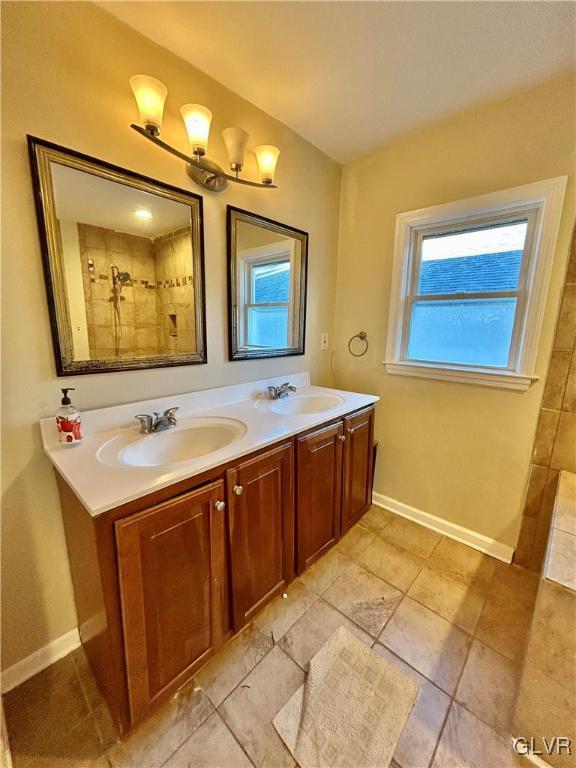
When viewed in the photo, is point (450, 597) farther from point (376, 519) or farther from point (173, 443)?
point (173, 443)

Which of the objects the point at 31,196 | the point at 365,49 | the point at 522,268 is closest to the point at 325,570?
the point at 522,268

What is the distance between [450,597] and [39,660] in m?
1.86

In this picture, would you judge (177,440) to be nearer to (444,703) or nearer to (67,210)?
(67,210)

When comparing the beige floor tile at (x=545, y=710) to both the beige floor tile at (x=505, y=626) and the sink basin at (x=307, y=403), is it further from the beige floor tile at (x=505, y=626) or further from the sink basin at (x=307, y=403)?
the sink basin at (x=307, y=403)

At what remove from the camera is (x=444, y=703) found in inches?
42.9

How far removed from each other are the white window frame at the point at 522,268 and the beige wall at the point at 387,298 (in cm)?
5

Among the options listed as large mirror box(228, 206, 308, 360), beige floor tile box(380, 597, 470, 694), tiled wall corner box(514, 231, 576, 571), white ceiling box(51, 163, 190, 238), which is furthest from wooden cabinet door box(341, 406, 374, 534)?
white ceiling box(51, 163, 190, 238)

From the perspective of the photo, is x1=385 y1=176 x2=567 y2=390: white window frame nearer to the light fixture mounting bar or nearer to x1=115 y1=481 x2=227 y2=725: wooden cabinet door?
the light fixture mounting bar

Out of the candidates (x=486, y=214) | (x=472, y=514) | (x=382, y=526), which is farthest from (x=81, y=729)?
(x=486, y=214)

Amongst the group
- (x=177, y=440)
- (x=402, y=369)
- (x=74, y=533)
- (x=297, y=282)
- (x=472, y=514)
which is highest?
(x=297, y=282)

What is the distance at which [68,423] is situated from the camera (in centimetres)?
109

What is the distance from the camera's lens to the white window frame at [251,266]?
5.48 ft

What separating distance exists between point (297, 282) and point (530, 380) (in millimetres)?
1450

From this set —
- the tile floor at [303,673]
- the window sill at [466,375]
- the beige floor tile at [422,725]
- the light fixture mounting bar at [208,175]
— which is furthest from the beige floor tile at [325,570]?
the light fixture mounting bar at [208,175]
